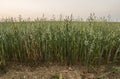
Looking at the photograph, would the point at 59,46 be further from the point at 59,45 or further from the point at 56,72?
the point at 56,72

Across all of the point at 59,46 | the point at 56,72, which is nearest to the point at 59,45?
the point at 59,46

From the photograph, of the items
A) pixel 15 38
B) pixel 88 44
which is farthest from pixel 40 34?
pixel 88 44

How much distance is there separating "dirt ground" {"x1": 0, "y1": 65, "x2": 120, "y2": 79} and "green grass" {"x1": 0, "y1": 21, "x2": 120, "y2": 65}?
0.13 metres

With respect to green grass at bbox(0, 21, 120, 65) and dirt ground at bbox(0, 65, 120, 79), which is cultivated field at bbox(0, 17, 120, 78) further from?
dirt ground at bbox(0, 65, 120, 79)

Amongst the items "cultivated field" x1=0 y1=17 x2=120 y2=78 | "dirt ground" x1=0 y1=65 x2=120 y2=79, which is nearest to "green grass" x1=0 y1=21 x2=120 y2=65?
"cultivated field" x1=0 y1=17 x2=120 y2=78

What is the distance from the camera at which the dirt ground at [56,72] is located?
4.36 meters

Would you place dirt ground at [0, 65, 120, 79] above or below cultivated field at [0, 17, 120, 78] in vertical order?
below

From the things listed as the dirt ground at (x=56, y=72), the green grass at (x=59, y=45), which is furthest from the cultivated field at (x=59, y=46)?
the dirt ground at (x=56, y=72)

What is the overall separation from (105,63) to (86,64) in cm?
36

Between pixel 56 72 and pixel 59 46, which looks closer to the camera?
pixel 56 72

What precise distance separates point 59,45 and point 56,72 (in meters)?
0.46

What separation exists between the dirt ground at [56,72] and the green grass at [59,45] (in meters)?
0.13

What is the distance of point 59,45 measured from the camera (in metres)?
4.64

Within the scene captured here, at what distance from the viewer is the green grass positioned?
463 centimetres
